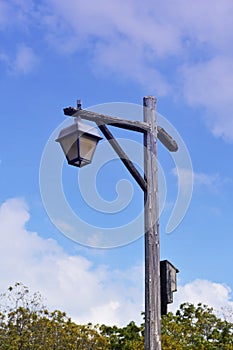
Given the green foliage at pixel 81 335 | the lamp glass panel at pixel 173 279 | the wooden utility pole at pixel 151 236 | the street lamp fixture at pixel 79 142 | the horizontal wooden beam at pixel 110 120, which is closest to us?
the street lamp fixture at pixel 79 142

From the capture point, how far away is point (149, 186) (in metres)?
6.69

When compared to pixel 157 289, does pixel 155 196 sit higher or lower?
higher

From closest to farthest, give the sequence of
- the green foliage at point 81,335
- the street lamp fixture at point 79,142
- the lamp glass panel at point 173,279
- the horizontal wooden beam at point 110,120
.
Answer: the street lamp fixture at point 79,142 → the horizontal wooden beam at point 110,120 → the lamp glass panel at point 173,279 → the green foliage at point 81,335

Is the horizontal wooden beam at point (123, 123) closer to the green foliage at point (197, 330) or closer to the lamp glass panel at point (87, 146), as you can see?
the lamp glass panel at point (87, 146)

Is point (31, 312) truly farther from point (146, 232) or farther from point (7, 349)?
point (146, 232)

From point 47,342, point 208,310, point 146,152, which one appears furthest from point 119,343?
point 146,152

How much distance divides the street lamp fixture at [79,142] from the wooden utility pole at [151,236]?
0.93 meters

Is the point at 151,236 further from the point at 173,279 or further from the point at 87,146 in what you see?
the point at 87,146

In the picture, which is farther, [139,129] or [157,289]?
[139,129]

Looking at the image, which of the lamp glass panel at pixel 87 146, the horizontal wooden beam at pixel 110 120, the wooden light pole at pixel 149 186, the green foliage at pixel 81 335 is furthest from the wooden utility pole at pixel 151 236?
the green foliage at pixel 81 335

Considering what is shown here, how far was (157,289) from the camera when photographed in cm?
634

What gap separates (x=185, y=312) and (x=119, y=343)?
320cm

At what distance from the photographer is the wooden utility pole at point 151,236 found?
621 cm

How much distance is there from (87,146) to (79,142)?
90 mm
